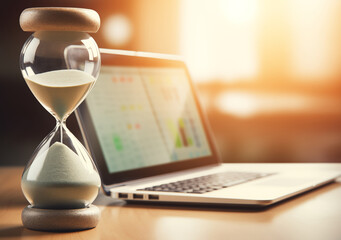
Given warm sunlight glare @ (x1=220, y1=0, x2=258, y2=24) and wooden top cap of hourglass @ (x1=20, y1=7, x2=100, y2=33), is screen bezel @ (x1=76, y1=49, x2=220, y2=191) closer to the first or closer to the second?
wooden top cap of hourglass @ (x1=20, y1=7, x2=100, y2=33)

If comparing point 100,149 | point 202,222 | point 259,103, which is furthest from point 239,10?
point 202,222

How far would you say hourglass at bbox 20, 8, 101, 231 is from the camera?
23.2 inches

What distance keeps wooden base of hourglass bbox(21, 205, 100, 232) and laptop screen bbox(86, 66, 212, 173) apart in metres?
0.30

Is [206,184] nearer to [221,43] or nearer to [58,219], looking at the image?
[58,219]

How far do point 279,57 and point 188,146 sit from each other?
773 mm

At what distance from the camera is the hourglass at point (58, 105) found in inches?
23.2

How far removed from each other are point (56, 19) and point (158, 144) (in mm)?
541

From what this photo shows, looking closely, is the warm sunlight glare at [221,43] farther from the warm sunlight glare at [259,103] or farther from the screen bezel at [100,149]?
the screen bezel at [100,149]

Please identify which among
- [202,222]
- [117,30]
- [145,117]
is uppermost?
[117,30]

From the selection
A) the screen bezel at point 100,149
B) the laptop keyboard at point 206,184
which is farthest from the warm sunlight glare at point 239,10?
the laptop keyboard at point 206,184

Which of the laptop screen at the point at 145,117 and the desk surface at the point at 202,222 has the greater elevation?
the laptop screen at the point at 145,117

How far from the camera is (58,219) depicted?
59 cm

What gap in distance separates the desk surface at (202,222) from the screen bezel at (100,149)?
0.08 m

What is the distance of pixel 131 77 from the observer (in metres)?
1.11
